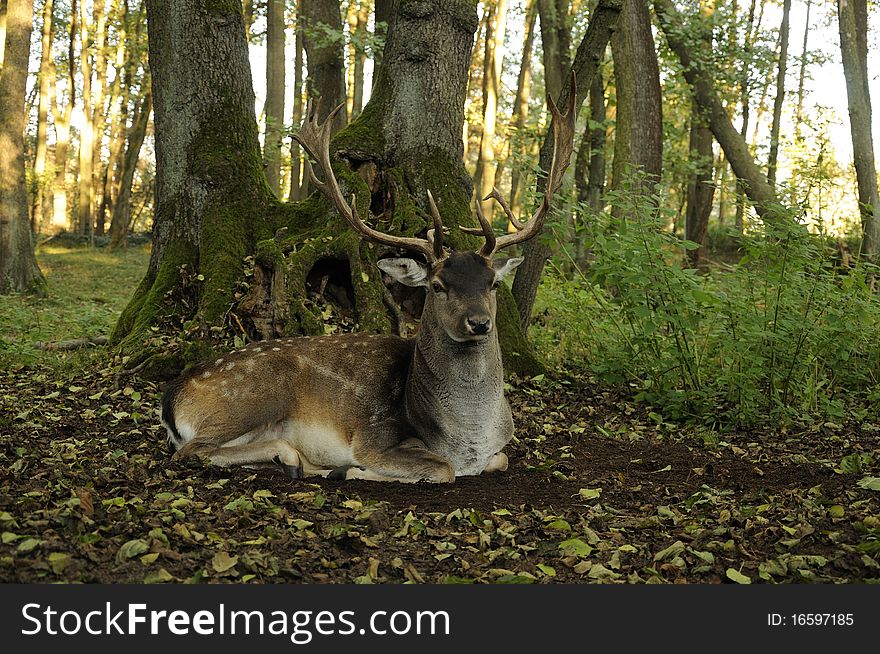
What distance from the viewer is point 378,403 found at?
6.15 m

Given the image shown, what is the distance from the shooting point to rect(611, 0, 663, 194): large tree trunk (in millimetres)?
13375

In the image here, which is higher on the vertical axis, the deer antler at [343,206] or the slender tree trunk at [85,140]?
the slender tree trunk at [85,140]

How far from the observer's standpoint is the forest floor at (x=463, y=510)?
4.02m

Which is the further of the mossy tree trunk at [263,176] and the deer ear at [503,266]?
the mossy tree trunk at [263,176]

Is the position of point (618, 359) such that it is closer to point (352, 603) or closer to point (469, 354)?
point (469, 354)

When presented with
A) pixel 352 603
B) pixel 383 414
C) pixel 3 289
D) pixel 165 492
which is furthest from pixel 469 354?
pixel 3 289

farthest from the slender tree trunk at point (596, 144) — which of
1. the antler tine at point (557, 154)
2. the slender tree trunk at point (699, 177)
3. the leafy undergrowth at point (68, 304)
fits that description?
the antler tine at point (557, 154)

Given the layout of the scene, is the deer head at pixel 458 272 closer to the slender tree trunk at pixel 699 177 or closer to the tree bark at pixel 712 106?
the tree bark at pixel 712 106

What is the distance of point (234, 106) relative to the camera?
881cm

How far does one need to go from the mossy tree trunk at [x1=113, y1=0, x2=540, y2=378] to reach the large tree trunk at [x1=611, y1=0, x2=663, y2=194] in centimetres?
495

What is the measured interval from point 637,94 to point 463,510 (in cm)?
995

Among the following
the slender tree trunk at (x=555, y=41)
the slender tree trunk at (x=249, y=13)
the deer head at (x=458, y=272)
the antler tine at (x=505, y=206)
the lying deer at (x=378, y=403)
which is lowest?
the lying deer at (x=378, y=403)

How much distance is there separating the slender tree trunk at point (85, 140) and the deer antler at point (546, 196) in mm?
24928

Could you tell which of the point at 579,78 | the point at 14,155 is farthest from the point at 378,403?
the point at 14,155
